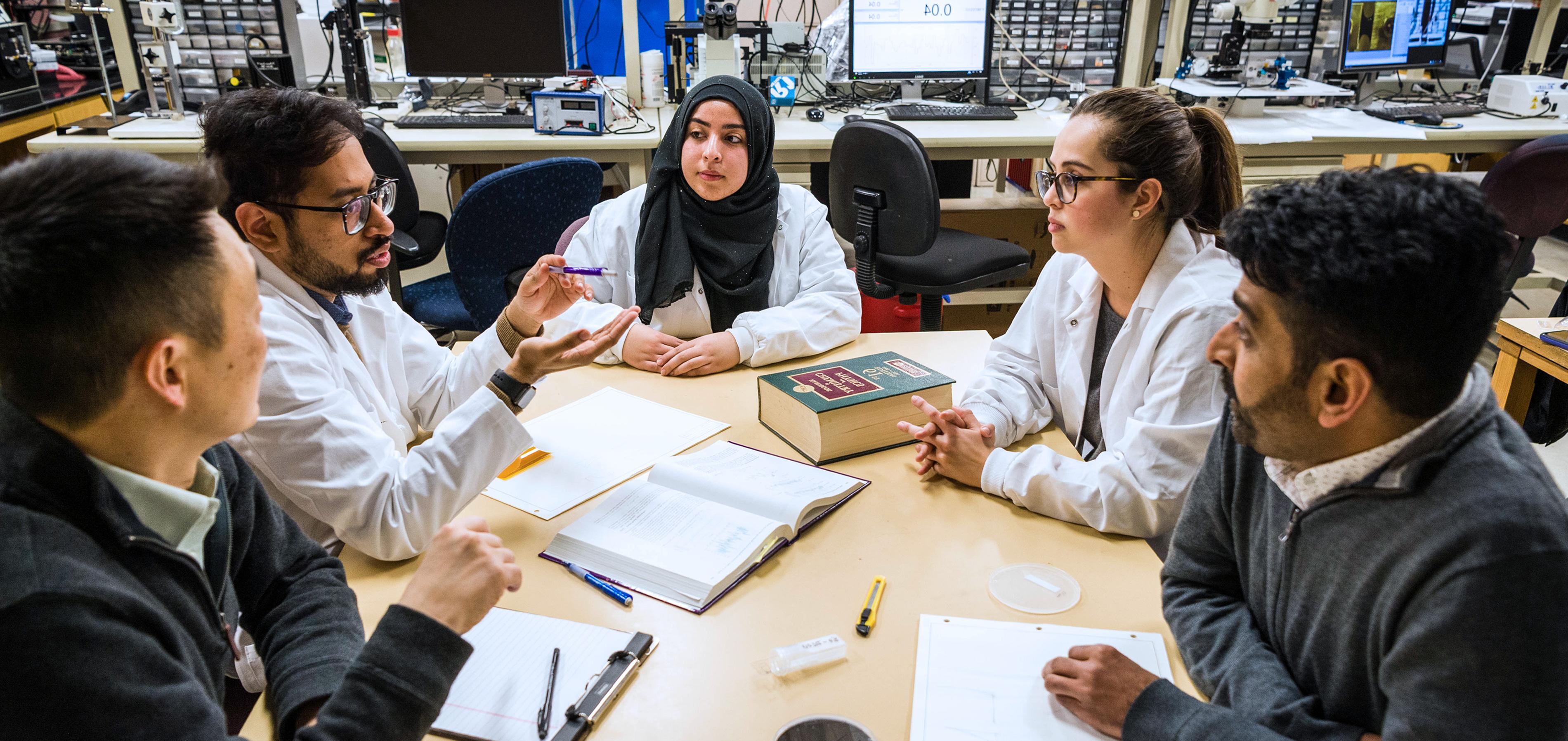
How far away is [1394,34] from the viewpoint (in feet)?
12.4

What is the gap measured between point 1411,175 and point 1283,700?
485 mm

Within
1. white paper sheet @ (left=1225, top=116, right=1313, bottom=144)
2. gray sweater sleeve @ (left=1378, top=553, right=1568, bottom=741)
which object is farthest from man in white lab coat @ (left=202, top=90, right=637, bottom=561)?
white paper sheet @ (left=1225, top=116, right=1313, bottom=144)

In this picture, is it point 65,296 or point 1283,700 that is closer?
point 65,296

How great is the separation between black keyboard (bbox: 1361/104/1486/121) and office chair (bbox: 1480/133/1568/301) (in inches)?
28.3

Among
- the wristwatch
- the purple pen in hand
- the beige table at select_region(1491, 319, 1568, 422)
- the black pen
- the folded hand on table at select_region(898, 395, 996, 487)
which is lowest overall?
the beige table at select_region(1491, 319, 1568, 422)

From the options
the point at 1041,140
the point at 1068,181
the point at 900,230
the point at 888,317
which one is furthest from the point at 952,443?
the point at 1041,140

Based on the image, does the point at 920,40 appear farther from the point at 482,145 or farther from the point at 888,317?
the point at 482,145

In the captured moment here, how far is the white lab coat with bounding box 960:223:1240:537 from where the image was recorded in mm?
1239

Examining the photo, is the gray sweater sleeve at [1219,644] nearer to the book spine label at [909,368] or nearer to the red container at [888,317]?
the book spine label at [909,368]

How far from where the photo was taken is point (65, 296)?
668mm

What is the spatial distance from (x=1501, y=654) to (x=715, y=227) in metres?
1.70

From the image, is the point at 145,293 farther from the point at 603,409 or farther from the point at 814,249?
the point at 814,249

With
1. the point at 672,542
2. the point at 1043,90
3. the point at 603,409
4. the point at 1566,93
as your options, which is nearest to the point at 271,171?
the point at 603,409

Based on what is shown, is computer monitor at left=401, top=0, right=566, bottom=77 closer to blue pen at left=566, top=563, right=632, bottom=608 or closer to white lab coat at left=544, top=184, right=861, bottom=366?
white lab coat at left=544, top=184, right=861, bottom=366
